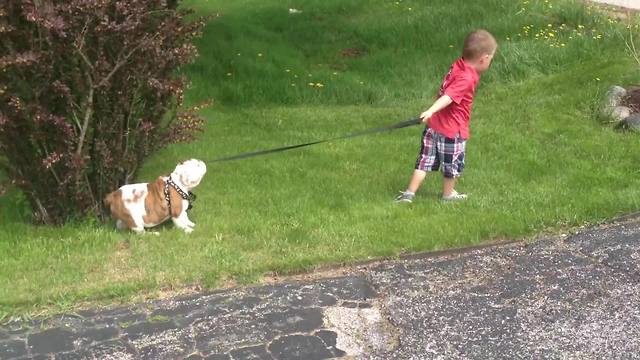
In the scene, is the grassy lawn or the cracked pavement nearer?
the cracked pavement

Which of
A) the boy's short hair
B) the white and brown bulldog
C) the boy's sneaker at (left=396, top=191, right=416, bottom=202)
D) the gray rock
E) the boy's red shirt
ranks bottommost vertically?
the boy's sneaker at (left=396, top=191, right=416, bottom=202)

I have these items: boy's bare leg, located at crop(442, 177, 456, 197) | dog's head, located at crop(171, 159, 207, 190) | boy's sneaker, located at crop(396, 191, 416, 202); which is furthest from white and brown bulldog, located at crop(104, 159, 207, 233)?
boy's bare leg, located at crop(442, 177, 456, 197)

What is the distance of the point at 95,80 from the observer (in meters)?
4.66

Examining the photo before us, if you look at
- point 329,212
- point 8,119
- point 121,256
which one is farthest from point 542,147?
point 8,119

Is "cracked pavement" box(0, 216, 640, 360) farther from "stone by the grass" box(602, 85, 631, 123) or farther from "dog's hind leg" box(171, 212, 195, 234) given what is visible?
"stone by the grass" box(602, 85, 631, 123)

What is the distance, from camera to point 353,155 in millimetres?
6812

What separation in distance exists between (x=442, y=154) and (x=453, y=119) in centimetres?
28

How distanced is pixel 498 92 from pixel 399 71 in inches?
Result: 67.3

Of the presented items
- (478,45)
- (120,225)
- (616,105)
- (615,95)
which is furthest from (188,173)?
(615,95)

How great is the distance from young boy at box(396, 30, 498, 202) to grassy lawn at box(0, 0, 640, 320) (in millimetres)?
228

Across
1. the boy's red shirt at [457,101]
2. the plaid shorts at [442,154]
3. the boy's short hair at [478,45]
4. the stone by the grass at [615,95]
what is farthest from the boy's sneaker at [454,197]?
the stone by the grass at [615,95]

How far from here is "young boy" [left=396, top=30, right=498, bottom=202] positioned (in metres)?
5.23

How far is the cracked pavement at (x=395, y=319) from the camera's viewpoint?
343cm

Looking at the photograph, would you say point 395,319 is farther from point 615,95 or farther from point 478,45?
point 615,95
